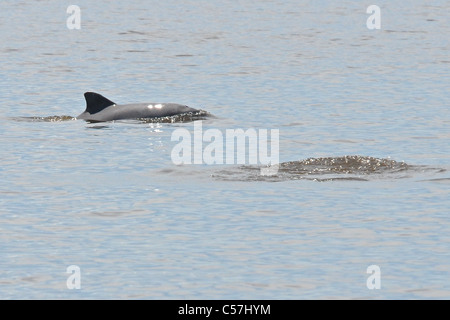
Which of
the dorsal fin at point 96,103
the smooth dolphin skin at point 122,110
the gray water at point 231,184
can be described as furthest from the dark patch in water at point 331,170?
the dorsal fin at point 96,103

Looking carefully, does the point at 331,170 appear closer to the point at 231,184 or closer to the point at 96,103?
the point at 231,184

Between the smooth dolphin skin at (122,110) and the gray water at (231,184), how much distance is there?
2.95ft

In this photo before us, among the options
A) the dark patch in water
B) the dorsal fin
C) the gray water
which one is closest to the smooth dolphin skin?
the dorsal fin

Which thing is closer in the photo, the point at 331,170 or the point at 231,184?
the point at 231,184

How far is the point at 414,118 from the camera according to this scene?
33656 mm

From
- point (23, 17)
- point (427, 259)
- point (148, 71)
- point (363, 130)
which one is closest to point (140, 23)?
point (23, 17)

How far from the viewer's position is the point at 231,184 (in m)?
22.9

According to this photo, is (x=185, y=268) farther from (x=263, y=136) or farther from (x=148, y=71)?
(x=148, y=71)

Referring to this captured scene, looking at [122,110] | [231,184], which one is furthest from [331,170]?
[122,110]

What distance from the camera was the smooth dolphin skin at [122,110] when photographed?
35125 millimetres

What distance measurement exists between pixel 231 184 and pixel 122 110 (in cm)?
1293

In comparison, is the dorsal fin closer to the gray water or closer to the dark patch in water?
the gray water

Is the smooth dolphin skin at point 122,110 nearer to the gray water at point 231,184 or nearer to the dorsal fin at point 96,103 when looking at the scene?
the dorsal fin at point 96,103

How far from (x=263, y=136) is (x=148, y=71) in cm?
1956
